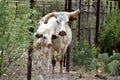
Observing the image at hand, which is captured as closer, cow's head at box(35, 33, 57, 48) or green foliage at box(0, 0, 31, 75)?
green foliage at box(0, 0, 31, 75)

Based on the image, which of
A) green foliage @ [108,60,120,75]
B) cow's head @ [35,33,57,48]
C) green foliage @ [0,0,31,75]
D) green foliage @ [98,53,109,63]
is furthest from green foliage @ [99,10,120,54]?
green foliage @ [0,0,31,75]

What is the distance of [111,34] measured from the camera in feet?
45.6

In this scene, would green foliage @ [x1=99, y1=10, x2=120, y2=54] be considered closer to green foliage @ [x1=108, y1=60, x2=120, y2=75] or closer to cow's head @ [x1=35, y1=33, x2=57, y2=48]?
green foliage @ [x1=108, y1=60, x2=120, y2=75]

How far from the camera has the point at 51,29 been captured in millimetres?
10797

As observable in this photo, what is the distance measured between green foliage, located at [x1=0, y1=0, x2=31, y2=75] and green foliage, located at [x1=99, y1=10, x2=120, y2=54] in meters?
8.06

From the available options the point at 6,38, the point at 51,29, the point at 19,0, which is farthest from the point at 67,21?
the point at 6,38

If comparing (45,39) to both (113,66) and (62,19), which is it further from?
(113,66)

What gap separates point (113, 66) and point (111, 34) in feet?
8.49

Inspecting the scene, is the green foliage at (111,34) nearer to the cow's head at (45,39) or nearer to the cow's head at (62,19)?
the cow's head at (62,19)

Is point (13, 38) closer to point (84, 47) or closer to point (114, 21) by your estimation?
point (84, 47)

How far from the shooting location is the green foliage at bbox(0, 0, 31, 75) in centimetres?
549

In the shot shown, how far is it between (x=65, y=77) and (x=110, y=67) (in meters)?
1.26

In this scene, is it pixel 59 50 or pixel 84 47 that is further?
pixel 84 47

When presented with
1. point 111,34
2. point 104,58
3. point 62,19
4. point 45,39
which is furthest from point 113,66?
point 111,34
